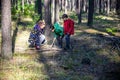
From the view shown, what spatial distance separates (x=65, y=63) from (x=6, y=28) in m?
3.44

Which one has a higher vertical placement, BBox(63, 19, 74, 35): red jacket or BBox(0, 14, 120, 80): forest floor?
BBox(63, 19, 74, 35): red jacket

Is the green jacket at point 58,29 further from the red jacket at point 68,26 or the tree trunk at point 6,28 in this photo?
the tree trunk at point 6,28

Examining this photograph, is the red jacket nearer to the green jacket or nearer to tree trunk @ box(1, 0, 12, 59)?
the green jacket

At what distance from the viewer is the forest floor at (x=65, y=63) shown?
1229 centimetres

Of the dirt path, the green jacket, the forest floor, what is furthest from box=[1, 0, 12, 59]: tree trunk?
the green jacket

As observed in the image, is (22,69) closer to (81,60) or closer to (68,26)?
(81,60)

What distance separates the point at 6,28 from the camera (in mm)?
14008

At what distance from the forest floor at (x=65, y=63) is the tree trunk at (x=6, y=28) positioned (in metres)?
0.50

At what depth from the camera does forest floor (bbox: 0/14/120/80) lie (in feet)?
40.3

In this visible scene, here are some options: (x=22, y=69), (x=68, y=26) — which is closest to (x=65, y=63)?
(x=22, y=69)

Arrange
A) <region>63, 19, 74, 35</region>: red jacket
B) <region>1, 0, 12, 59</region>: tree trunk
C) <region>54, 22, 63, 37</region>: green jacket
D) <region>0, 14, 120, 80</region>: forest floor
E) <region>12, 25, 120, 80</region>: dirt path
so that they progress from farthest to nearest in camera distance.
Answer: <region>54, 22, 63, 37</region>: green jacket < <region>63, 19, 74, 35</region>: red jacket < <region>1, 0, 12, 59</region>: tree trunk < <region>12, 25, 120, 80</region>: dirt path < <region>0, 14, 120, 80</region>: forest floor

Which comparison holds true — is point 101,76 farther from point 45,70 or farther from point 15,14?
point 15,14

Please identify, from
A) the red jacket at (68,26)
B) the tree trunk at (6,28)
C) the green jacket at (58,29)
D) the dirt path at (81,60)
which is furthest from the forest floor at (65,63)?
the red jacket at (68,26)

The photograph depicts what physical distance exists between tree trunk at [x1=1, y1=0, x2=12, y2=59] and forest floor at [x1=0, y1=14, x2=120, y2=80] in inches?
19.6
